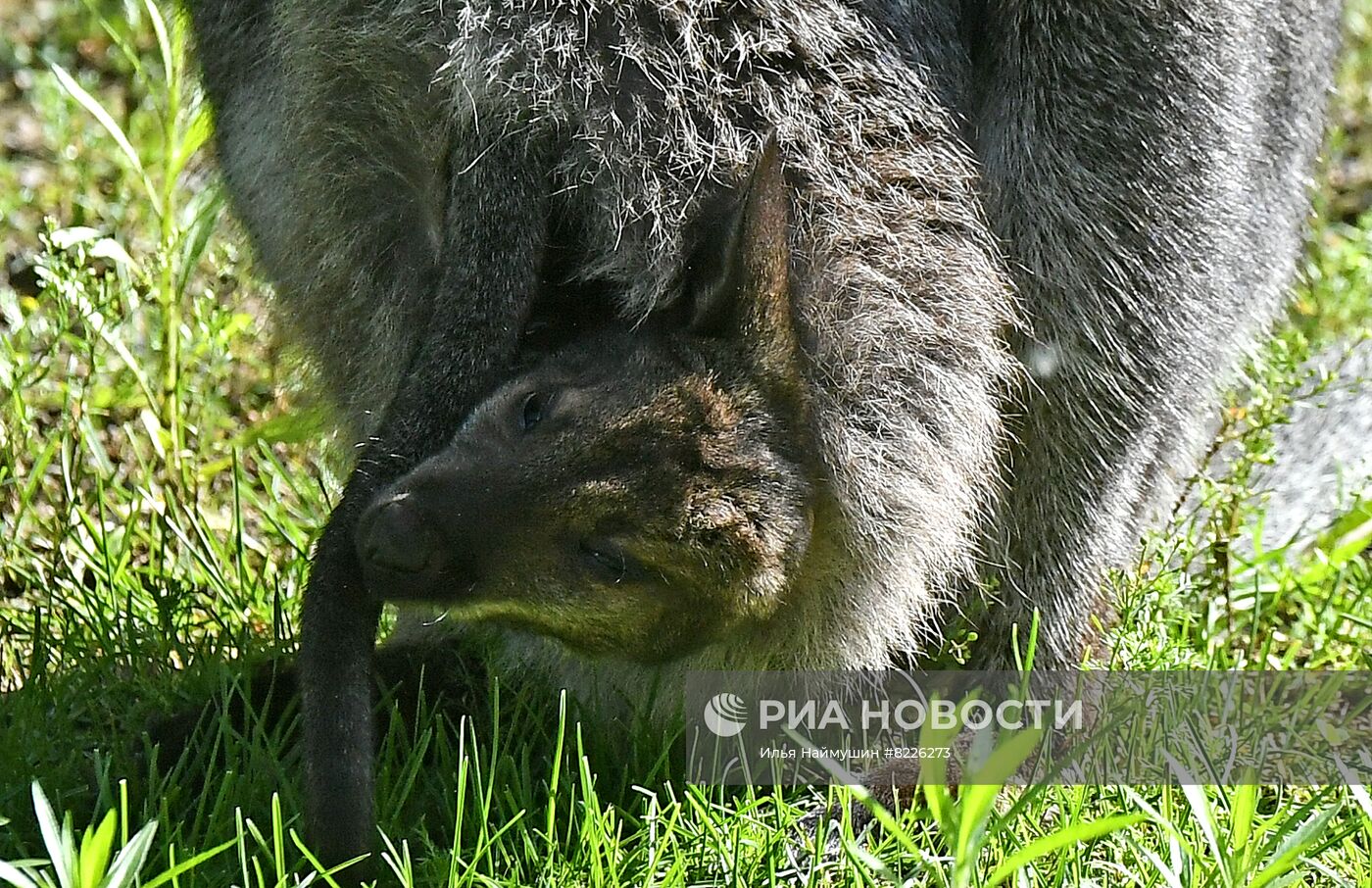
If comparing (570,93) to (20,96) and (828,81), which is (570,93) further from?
(20,96)

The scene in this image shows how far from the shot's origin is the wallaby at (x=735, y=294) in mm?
2447

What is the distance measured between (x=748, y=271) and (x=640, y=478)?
0.34 meters

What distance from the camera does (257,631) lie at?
3.46 metres

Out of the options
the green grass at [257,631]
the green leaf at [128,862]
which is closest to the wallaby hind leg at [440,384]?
the green grass at [257,631]

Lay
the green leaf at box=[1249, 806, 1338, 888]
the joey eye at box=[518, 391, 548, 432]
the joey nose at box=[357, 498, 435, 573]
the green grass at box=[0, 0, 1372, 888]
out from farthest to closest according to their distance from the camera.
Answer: the green grass at box=[0, 0, 1372, 888], the joey eye at box=[518, 391, 548, 432], the joey nose at box=[357, 498, 435, 573], the green leaf at box=[1249, 806, 1338, 888]

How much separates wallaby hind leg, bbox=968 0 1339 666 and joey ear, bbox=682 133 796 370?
1.84 feet

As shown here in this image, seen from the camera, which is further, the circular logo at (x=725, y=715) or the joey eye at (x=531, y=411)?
the circular logo at (x=725, y=715)

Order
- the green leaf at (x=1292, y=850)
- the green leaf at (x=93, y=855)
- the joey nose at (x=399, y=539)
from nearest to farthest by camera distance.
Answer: the green leaf at (x=93, y=855)
the green leaf at (x=1292, y=850)
the joey nose at (x=399, y=539)

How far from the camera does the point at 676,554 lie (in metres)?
2.44

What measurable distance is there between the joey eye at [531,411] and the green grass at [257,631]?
538 millimetres

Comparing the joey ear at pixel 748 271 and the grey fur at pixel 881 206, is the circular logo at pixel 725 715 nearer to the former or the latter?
the grey fur at pixel 881 206

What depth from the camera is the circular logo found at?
9.39 ft

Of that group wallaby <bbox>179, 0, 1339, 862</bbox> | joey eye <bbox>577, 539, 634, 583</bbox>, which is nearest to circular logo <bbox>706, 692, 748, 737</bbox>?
wallaby <bbox>179, 0, 1339, 862</bbox>

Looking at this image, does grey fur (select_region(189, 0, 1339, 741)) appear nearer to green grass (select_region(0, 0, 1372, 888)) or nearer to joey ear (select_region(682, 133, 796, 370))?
joey ear (select_region(682, 133, 796, 370))
